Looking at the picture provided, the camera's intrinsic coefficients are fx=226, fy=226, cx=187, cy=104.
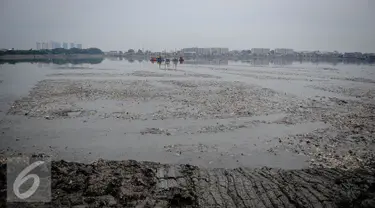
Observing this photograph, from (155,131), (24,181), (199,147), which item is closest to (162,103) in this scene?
(155,131)

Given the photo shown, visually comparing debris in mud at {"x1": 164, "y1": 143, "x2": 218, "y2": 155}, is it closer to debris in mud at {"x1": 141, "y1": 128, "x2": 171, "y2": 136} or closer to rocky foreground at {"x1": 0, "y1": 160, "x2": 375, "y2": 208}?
debris in mud at {"x1": 141, "y1": 128, "x2": 171, "y2": 136}

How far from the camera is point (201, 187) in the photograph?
6.70m

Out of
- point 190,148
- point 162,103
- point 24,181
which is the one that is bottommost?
point 190,148

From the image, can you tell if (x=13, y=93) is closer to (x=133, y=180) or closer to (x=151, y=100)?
(x=151, y=100)

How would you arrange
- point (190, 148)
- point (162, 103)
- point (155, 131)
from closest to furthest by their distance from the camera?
point (190, 148) → point (155, 131) → point (162, 103)

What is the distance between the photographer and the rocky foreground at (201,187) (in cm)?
596

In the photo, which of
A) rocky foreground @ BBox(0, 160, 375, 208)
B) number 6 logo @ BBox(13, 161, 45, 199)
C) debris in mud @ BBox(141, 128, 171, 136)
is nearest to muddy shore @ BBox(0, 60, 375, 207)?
rocky foreground @ BBox(0, 160, 375, 208)

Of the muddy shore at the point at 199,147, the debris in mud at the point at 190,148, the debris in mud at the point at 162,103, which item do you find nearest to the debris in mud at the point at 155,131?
the muddy shore at the point at 199,147

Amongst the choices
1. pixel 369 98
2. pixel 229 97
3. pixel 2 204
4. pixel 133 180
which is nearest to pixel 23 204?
pixel 2 204

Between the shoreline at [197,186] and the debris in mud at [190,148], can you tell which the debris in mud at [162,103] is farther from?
the shoreline at [197,186]

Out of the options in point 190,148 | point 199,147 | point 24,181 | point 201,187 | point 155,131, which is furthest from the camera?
point 155,131

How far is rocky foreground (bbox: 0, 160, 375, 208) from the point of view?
5.96 m

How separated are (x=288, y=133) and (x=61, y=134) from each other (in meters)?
12.4

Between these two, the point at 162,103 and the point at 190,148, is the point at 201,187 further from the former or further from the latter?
the point at 162,103
